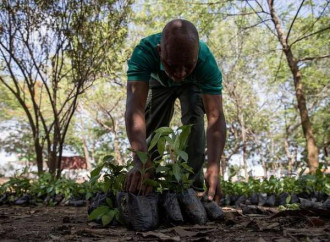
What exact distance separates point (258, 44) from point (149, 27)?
4308mm

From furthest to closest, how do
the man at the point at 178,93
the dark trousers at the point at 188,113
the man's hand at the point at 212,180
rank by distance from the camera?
the dark trousers at the point at 188,113 < the man's hand at the point at 212,180 < the man at the point at 178,93

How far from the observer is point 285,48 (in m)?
6.86

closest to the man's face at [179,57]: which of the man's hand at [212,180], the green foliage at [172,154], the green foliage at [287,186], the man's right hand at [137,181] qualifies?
the green foliage at [172,154]

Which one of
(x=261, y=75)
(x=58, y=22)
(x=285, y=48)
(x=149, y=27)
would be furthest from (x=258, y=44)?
(x=58, y=22)

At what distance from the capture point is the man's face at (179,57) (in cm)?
201

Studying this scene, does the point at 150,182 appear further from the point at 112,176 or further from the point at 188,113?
the point at 188,113

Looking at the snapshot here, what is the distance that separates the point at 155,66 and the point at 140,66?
13 cm

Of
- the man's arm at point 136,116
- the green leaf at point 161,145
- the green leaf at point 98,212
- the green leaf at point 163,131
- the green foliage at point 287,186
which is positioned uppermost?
the man's arm at point 136,116

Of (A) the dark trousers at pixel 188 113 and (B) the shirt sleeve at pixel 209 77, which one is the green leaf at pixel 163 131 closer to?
(B) the shirt sleeve at pixel 209 77

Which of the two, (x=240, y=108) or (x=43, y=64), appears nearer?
(x=43, y=64)

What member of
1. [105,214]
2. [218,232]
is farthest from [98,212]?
[218,232]

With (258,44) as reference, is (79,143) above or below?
below

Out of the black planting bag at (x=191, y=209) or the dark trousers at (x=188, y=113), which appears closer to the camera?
Result: the black planting bag at (x=191, y=209)

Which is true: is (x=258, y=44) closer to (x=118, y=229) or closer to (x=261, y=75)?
(x=261, y=75)
